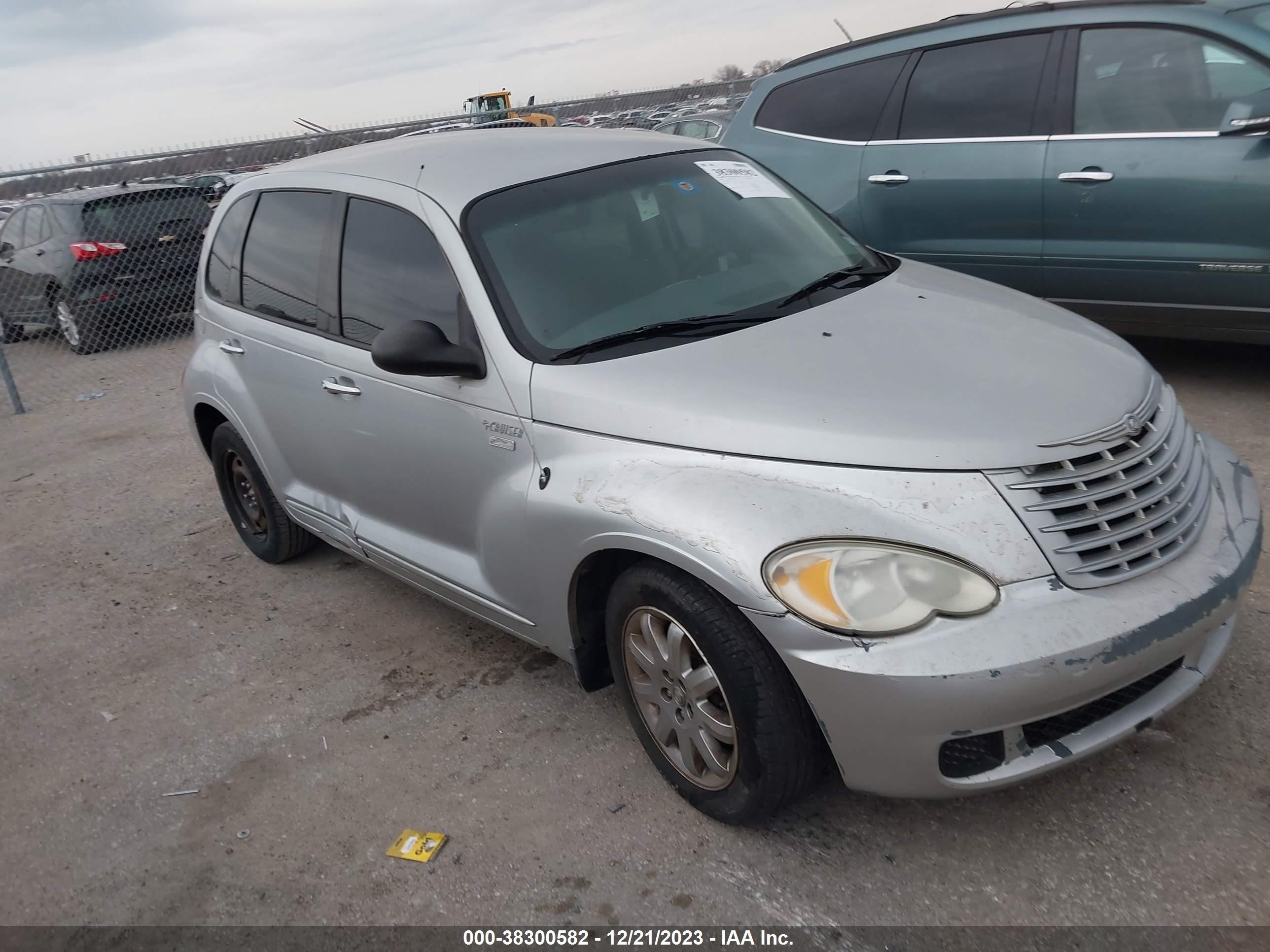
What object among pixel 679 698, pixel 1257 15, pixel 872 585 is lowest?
pixel 679 698

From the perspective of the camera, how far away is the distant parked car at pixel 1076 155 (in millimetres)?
4727

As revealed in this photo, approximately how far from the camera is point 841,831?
268 centimetres

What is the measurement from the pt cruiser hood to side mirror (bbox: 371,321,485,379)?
0.74 feet

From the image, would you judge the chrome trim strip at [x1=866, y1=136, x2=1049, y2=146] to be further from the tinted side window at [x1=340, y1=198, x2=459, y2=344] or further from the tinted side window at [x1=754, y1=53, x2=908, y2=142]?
the tinted side window at [x1=340, y1=198, x2=459, y2=344]

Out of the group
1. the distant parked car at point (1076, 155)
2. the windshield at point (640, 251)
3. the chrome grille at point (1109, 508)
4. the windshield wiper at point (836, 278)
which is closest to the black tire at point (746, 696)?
the chrome grille at point (1109, 508)

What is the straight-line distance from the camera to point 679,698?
2.69 metres

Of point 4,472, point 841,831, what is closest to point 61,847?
point 841,831

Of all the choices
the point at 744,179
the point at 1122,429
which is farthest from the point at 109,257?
the point at 1122,429

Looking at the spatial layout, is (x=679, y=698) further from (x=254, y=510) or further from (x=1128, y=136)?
(x=1128, y=136)

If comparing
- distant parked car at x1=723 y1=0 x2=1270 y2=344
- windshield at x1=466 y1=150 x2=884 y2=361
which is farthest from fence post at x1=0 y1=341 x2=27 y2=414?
windshield at x1=466 y1=150 x2=884 y2=361

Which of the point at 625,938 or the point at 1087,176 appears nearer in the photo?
Answer: the point at 625,938

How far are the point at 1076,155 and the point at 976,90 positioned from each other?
2.39ft

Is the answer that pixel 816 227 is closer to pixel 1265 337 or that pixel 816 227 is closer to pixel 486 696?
pixel 486 696

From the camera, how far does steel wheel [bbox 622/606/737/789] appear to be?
8.43 feet
